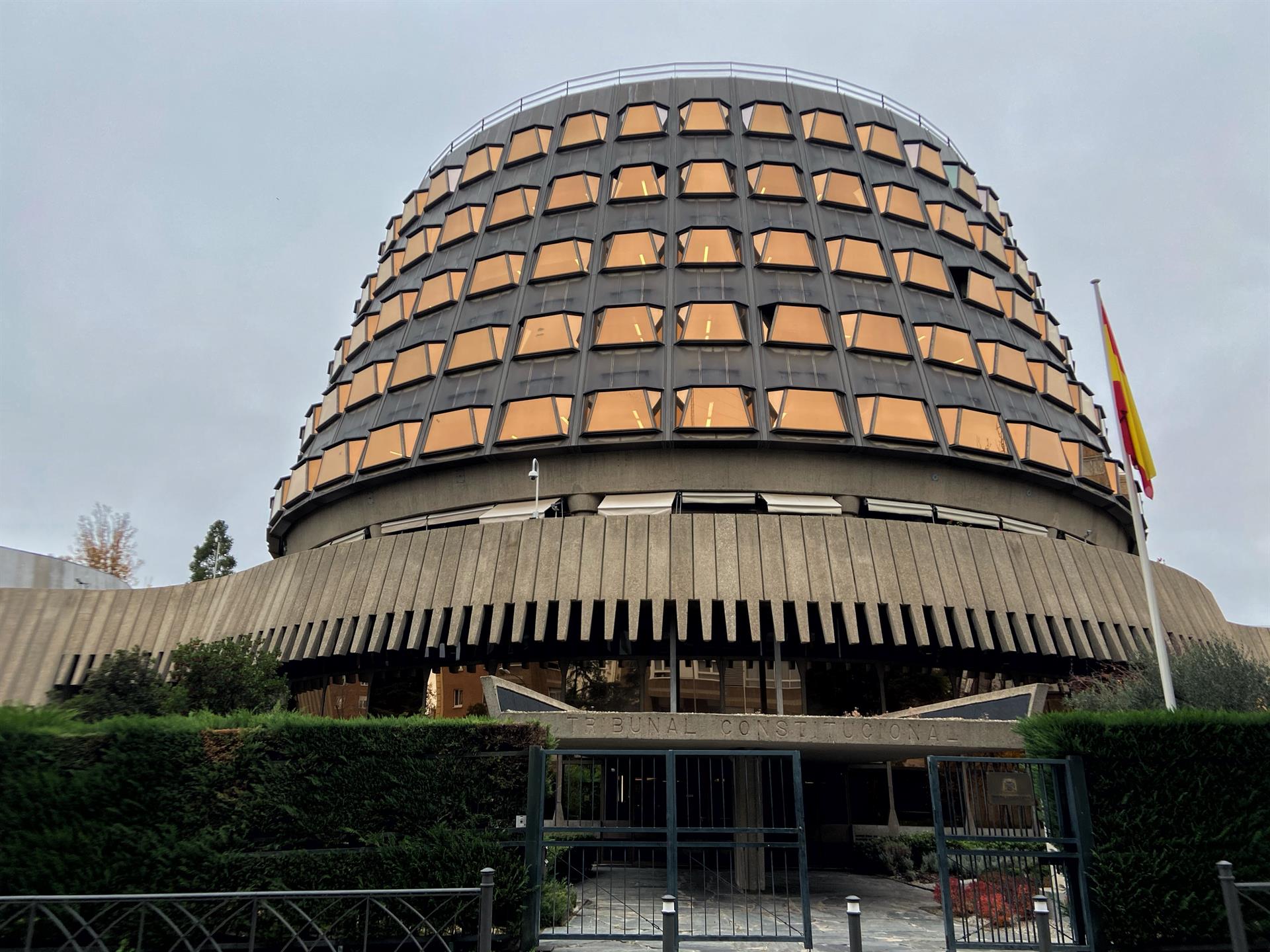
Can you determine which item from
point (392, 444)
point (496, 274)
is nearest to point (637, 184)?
point (496, 274)

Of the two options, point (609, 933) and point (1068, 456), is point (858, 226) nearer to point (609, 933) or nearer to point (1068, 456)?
point (1068, 456)

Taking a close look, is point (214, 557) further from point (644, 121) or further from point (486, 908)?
point (486, 908)

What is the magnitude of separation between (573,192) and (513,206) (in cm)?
293

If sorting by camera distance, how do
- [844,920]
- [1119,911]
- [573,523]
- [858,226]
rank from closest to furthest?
1. [1119,911]
2. [844,920]
3. [573,523]
4. [858,226]

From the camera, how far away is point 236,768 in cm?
1251

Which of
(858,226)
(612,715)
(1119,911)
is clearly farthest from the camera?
(858,226)

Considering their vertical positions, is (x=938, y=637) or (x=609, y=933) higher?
(x=938, y=637)

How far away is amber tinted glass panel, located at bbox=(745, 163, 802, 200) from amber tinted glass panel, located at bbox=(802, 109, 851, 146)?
3.48 m

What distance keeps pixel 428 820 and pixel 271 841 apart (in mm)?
2001

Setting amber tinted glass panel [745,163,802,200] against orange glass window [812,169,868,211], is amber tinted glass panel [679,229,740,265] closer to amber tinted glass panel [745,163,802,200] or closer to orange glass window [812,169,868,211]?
amber tinted glass panel [745,163,802,200]

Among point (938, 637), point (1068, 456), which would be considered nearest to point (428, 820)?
point (938, 637)

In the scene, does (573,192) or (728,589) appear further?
(573,192)

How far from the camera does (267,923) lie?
38.8 feet

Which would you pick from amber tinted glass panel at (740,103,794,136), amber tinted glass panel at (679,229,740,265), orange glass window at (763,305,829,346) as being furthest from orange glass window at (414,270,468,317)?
amber tinted glass panel at (740,103,794,136)
